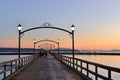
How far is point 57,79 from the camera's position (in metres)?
19.3

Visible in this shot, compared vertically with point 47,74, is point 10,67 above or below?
above

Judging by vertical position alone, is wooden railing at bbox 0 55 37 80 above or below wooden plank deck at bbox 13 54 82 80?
above

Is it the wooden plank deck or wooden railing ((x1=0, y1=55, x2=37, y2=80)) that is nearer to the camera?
wooden railing ((x1=0, y1=55, x2=37, y2=80))

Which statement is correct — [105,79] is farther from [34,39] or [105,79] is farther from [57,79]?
[34,39]

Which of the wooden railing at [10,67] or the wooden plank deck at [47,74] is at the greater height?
the wooden railing at [10,67]

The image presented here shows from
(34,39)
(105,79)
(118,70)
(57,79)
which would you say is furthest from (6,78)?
(34,39)

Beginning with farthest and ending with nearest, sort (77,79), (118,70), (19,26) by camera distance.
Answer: (19,26) < (77,79) < (118,70)

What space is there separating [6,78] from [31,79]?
2.36 m

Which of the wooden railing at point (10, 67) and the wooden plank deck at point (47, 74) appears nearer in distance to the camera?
the wooden railing at point (10, 67)

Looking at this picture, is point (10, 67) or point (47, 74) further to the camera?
point (47, 74)

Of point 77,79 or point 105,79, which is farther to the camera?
point 77,79

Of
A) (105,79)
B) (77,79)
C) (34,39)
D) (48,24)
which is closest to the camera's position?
(105,79)

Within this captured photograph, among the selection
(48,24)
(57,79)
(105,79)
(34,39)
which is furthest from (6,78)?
(34,39)

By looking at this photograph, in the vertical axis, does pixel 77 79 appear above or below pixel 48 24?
below
